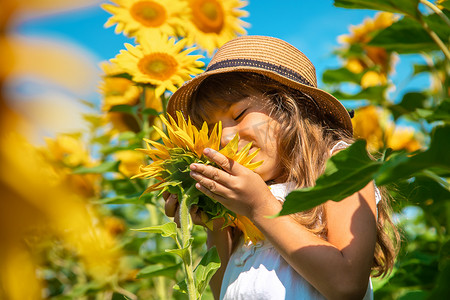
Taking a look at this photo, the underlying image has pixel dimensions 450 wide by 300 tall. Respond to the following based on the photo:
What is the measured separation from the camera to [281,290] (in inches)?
38.5

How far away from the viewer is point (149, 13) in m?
1.53

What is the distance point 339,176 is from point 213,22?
49.9 inches

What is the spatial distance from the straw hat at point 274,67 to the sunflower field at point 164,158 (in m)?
0.12

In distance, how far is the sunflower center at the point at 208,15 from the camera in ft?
5.55

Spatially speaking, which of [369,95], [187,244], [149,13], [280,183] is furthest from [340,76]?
[187,244]

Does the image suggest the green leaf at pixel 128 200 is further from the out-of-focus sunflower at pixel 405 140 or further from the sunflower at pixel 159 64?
the out-of-focus sunflower at pixel 405 140

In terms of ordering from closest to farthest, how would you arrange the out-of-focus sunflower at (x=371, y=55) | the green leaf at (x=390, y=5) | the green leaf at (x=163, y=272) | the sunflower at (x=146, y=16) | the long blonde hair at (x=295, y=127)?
the green leaf at (x=390, y=5)
the long blonde hair at (x=295, y=127)
the green leaf at (x=163, y=272)
the sunflower at (x=146, y=16)
the out-of-focus sunflower at (x=371, y=55)

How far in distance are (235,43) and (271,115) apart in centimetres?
22

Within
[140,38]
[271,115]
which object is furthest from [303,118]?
[140,38]

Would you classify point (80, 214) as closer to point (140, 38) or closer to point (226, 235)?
point (226, 235)

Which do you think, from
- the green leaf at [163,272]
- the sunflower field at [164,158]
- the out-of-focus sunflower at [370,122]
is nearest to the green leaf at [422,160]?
the sunflower field at [164,158]

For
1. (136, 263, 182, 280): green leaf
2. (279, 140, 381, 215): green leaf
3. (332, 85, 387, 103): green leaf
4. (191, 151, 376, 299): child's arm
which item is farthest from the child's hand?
(332, 85, 387, 103): green leaf

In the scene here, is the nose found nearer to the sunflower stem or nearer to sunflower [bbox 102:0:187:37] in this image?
the sunflower stem

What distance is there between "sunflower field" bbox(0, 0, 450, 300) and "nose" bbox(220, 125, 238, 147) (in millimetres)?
112
